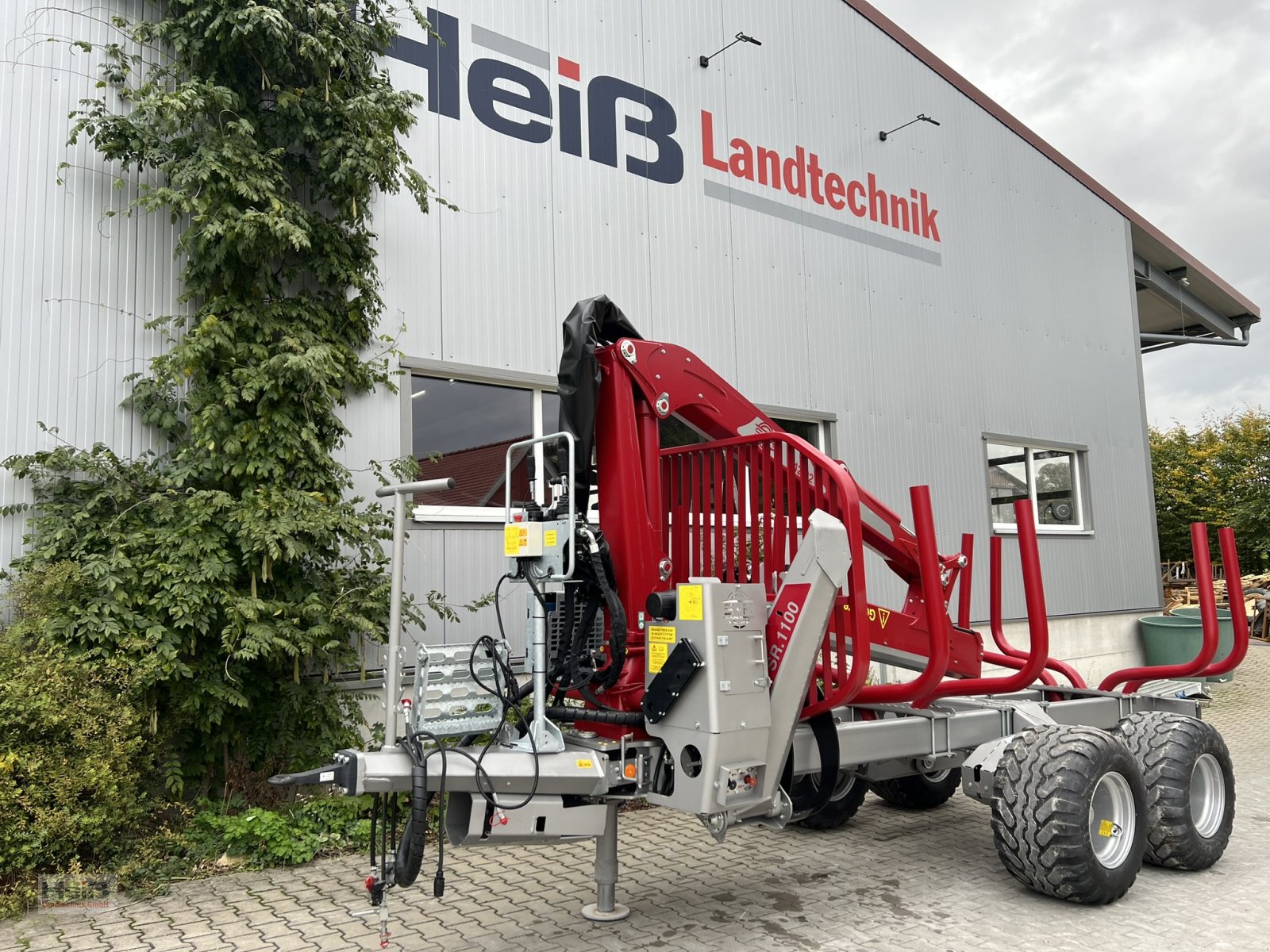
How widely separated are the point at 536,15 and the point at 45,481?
5555mm

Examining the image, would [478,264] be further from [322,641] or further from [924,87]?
[924,87]

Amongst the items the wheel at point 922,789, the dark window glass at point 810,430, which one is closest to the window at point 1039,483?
the dark window glass at point 810,430

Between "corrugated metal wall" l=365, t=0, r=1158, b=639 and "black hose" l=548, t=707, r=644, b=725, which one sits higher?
"corrugated metal wall" l=365, t=0, r=1158, b=639

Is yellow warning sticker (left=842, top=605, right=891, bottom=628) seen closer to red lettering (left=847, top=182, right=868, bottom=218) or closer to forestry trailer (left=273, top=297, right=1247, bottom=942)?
forestry trailer (left=273, top=297, right=1247, bottom=942)

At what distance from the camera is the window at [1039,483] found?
1268cm

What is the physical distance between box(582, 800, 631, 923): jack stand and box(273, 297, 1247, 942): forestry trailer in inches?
0.6

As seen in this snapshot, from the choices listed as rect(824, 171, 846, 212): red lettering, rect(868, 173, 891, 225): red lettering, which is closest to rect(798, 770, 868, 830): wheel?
rect(824, 171, 846, 212): red lettering

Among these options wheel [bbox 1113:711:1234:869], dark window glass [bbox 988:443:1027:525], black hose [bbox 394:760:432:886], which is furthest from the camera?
dark window glass [bbox 988:443:1027:525]

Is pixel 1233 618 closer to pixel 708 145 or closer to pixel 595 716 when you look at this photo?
pixel 595 716

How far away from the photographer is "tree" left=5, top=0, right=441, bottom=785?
5.75m

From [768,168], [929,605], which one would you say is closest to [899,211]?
[768,168]

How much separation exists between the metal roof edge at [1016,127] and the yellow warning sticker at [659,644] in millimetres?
10076

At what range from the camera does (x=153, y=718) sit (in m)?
5.65

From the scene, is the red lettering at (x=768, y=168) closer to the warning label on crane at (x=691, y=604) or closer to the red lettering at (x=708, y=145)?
the red lettering at (x=708, y=145)
